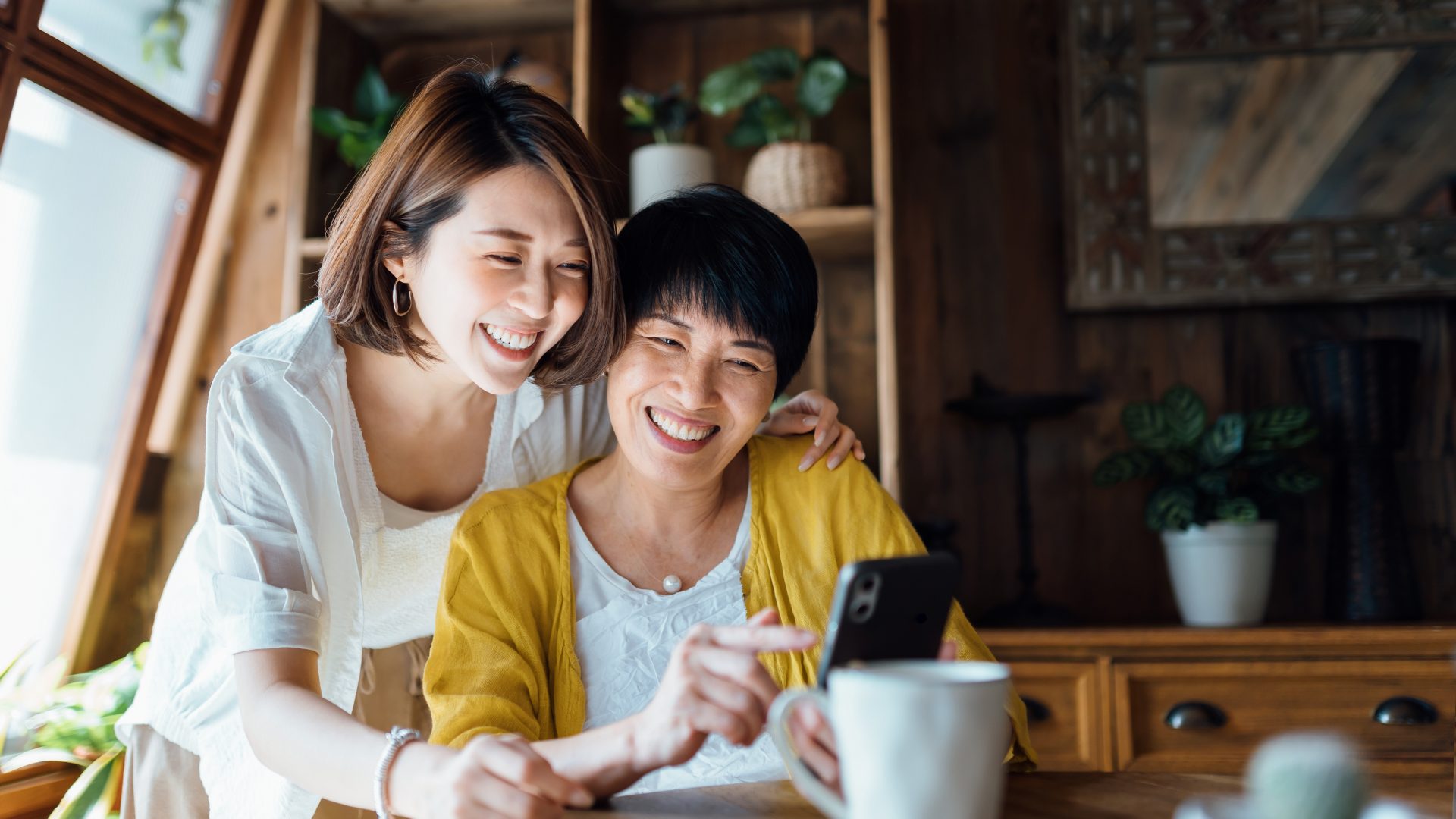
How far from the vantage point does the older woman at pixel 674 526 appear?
115cm

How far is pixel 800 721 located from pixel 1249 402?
2151mm

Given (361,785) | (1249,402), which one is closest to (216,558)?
(361,785)

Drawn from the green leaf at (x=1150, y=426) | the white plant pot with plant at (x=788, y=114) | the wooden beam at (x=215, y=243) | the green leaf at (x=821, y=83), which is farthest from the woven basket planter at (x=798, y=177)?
the wooden beam at (x=215, y=243)

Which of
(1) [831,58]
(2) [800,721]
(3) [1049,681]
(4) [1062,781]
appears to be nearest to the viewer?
(2) [800,721]

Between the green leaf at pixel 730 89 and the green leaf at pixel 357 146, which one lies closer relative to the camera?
the green leaf at pixel 730 89

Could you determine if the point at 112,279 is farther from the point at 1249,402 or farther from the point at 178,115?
the point at 1249,402

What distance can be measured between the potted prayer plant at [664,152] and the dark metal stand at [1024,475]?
31.1 inches

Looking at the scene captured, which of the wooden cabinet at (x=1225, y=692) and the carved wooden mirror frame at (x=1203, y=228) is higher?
the carved wooden mirror frame at (x=1203, y=228)

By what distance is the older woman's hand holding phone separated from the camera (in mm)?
735

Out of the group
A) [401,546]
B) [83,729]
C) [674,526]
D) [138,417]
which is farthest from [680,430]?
[138,417]

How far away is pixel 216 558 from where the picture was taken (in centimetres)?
138

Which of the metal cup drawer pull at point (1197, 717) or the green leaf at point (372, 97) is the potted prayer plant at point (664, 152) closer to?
the green leaf at point (372, 97)

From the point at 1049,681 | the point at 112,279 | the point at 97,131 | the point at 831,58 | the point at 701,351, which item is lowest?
the point at 1049,681

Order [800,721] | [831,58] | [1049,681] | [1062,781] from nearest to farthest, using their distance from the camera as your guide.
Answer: [800,721] → [1062,781] → [1049,681] → [831,58]
